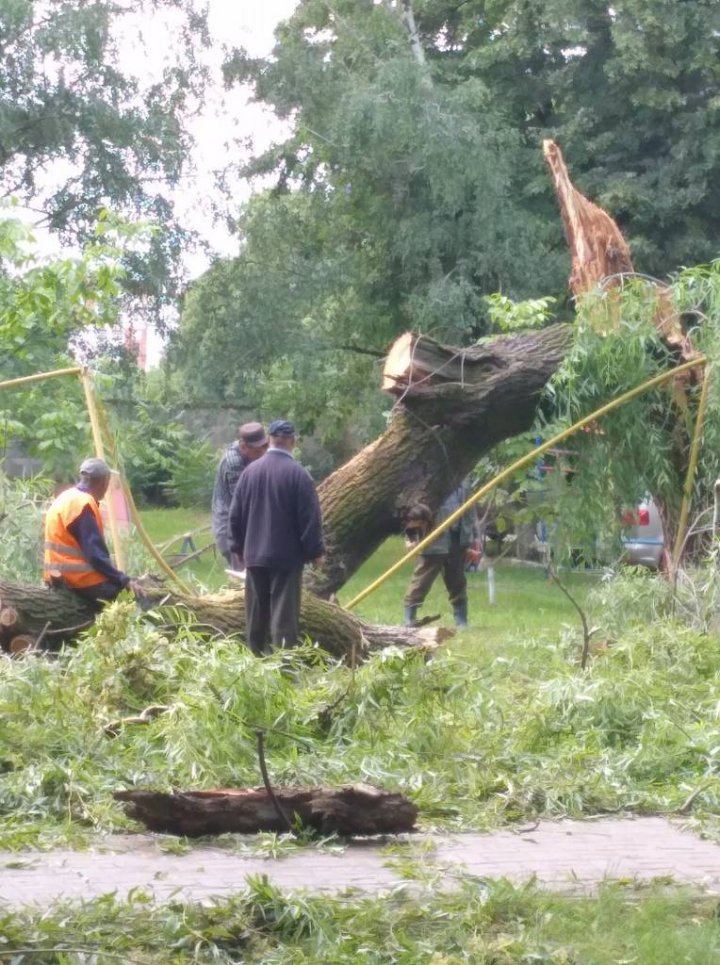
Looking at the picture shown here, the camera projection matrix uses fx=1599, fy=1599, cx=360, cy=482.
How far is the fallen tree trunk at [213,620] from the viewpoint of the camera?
975 centimetres

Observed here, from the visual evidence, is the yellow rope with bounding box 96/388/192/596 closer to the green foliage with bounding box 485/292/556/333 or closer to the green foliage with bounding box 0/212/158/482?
the green foliage with bounding box 0/212/158/482

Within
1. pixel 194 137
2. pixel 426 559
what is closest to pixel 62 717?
pixel 426 559

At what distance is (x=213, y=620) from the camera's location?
10469 mm

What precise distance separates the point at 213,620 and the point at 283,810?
164 inches

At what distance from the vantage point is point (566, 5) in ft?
79.0

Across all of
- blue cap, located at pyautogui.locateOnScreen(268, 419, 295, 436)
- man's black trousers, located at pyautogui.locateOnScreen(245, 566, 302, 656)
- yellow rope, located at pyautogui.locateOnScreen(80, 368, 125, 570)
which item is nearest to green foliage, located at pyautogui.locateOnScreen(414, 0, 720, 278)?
yellow rope, located at pyautogui.locateOnScreen(80, 368, 125, 570)

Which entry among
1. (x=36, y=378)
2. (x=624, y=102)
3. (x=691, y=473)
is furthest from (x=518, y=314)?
(x=624, y=102)

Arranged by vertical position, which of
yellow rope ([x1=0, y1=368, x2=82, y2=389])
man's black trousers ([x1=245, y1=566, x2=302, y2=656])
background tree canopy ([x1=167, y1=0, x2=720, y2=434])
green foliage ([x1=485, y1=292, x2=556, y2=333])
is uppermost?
background tree canopy ([x1=167, y1=0, x2=720, y2=434])

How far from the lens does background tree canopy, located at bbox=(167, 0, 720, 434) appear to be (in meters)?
23.3

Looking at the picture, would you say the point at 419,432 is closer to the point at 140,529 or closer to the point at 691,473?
the point at 691,473

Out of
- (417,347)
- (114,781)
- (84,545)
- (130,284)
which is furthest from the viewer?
(130,284)

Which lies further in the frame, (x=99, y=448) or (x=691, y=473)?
(x=691, y=473)

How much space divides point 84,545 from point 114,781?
3155mm

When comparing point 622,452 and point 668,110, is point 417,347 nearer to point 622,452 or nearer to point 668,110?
point 622,452
